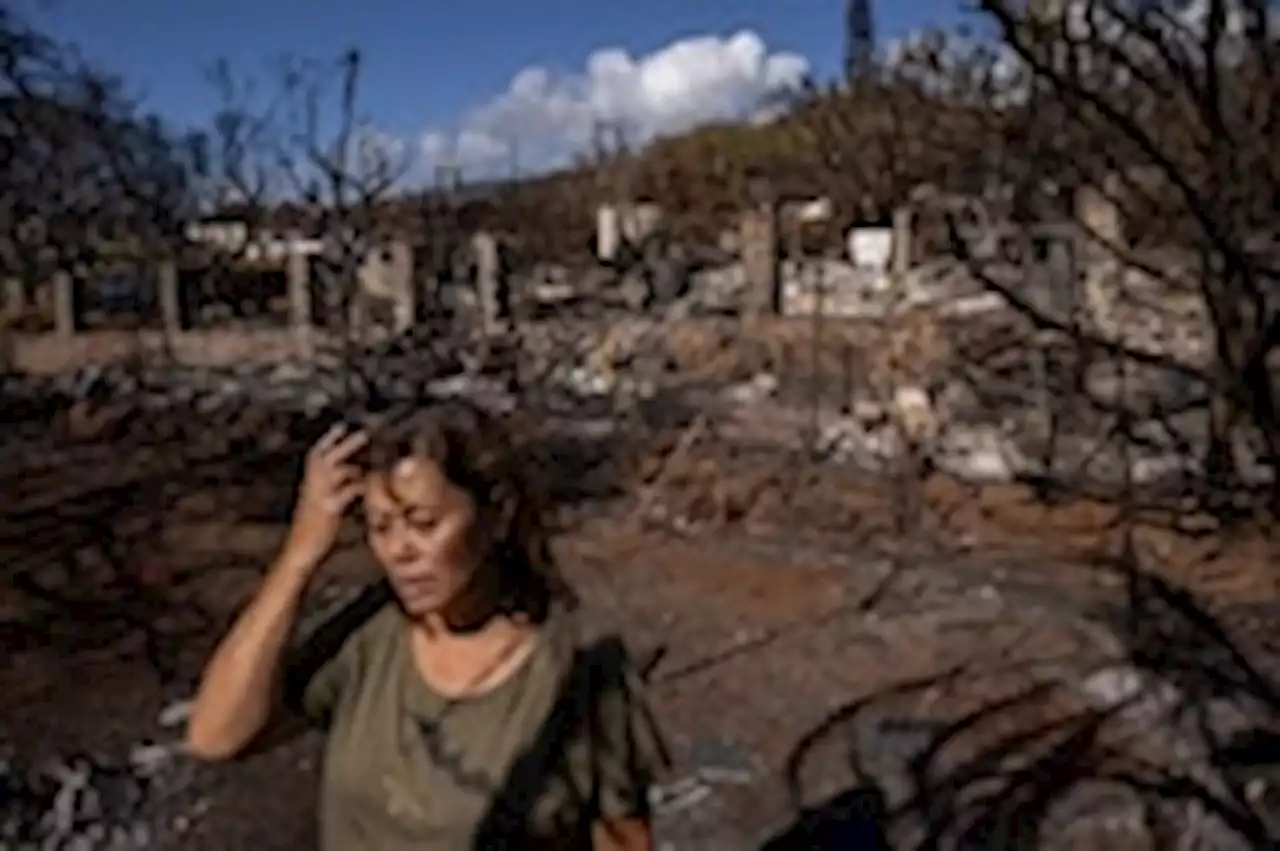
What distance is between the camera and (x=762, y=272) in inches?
710

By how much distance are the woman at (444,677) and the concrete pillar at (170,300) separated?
16.9 metres

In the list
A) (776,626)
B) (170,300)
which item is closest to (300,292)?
(170,300)

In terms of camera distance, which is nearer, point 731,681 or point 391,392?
point 731,681

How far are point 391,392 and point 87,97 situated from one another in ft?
29.2

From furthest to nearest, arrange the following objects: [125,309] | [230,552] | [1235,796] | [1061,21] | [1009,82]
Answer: [125,309]
[230,552]
[1009,82]
[1235,796]
[1061,21]

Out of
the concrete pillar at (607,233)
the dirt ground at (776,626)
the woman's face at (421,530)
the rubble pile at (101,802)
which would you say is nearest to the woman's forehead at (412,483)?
the woman's face at (421,530)

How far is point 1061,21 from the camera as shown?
283 centimetres

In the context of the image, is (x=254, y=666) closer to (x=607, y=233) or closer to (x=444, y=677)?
(x=444, y=677)

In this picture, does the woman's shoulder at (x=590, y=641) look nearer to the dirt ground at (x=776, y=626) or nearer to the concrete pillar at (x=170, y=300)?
the dirt ground at (x=776, y=626)

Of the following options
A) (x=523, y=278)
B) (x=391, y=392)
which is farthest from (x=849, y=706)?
(x=523, y=278)

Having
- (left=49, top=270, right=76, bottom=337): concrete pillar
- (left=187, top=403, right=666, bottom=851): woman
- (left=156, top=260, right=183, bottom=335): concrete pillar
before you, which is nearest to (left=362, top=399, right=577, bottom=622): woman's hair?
(left=187, top=403, right=666, bottom=851): woman

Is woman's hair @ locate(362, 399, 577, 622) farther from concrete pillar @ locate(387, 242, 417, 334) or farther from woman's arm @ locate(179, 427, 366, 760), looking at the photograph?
concrete pillar @ locate(387, 242, 417, 334)

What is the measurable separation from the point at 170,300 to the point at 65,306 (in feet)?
3.46

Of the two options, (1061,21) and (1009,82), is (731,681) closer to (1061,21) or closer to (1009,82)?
(1009,82)
